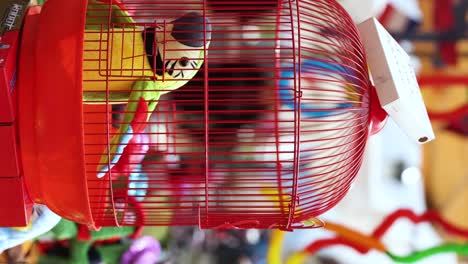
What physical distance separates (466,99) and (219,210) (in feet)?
3.28

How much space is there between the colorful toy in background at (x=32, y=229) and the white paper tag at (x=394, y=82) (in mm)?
475

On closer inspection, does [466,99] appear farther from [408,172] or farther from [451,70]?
[408,172]

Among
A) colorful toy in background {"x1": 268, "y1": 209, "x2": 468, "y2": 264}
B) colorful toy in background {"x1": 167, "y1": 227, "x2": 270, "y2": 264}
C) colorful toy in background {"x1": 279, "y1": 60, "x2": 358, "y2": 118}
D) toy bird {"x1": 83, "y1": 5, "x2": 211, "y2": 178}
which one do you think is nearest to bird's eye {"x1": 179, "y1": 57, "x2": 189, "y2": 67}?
toy bird {"x1": 83, "y1": 5, "x2": 211, "y2": 178}

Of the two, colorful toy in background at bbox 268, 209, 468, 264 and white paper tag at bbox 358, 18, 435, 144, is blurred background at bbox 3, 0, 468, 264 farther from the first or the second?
white paper tag at bbox 358, 18, 435, 144

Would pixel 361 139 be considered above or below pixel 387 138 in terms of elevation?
above

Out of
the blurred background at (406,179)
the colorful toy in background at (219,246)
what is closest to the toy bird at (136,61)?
the blurred background at (406,179)

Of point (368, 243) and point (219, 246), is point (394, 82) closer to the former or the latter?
point (368, 243)

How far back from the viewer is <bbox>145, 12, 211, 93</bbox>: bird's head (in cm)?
70

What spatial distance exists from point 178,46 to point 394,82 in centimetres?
27

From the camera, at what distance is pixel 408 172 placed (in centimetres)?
134

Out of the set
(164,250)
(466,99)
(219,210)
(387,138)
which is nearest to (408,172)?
(387,138)

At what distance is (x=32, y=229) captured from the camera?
766 mm

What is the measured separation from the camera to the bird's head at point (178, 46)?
2.29 ft

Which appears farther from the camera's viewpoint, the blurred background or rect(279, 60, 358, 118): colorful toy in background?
the blurred background
